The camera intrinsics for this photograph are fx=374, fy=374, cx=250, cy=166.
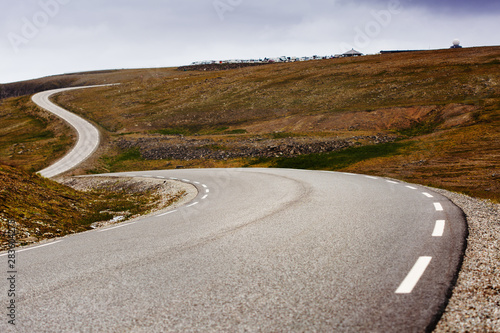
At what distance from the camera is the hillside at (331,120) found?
2061cm

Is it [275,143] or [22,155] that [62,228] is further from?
[22,155]

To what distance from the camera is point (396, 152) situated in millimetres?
23328

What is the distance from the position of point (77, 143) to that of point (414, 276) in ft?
164

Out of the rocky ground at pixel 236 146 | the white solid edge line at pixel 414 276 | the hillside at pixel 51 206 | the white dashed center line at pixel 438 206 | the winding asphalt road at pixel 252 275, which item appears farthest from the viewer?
the rocky ground at pixel 236 146

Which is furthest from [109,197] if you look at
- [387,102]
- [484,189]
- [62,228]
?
[387,102]

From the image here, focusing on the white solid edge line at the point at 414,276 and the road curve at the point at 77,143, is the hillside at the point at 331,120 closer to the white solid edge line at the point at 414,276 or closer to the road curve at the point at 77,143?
the road curve at the point at 77,143

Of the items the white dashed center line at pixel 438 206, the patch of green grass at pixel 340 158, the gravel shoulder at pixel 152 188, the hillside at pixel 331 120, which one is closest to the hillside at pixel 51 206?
the gravel shoulder at pixel 152 188

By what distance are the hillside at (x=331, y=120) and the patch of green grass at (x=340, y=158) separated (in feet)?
0.29

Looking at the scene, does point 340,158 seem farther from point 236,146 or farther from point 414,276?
point 414,276

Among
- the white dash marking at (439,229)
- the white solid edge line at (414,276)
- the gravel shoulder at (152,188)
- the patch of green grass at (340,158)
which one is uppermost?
the white solid edge line at (414,276)

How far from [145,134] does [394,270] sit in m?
49.3

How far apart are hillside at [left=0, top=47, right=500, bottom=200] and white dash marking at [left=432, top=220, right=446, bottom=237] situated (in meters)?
5.04

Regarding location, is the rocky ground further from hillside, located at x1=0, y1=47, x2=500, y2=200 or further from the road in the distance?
the road in the distance

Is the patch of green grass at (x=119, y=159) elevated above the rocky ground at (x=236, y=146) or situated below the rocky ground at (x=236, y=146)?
below
